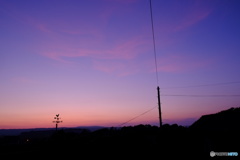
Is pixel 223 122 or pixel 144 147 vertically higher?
pixel 223 122

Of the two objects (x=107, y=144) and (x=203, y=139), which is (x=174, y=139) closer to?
(x=203, y=139)

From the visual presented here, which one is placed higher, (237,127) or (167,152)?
(237,127)

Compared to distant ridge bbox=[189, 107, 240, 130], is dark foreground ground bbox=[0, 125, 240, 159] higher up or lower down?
lower down

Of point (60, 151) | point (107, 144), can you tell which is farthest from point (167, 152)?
point (60, 151)

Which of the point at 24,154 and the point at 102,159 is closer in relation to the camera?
the point at 24,154

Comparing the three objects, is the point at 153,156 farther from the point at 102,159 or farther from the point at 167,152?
the point at 102,159

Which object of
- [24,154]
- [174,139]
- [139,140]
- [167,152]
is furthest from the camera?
[174,139]

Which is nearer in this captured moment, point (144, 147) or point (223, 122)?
point (144, 147)

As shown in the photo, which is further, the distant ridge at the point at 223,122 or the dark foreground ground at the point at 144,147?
the distant ridge at the point at 223,122

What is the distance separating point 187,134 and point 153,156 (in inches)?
278

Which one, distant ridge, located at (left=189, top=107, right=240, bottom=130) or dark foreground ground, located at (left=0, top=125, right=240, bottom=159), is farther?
distant ridge, located at (left=189, top=107, right=240, bottom=130)

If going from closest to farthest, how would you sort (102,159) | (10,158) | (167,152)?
1. (10,158)
2. (102,159)
3. (167,152)

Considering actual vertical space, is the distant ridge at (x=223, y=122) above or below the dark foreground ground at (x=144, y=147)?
above

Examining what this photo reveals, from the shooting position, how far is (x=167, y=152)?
18000 mm
